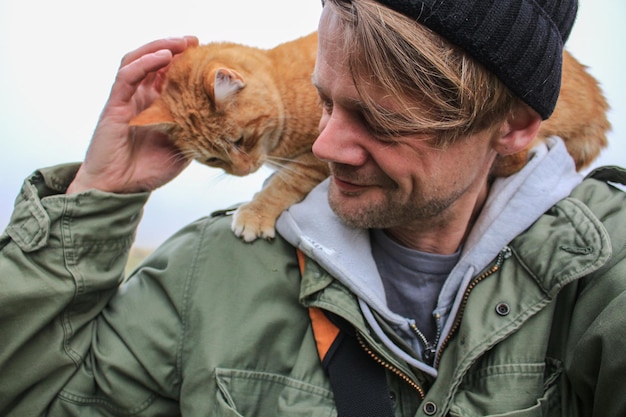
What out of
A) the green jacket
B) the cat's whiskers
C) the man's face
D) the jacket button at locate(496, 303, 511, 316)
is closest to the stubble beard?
the man's face

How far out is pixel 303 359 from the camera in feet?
4.46

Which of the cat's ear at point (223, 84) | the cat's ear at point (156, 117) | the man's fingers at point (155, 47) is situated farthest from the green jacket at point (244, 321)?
the cat's ear at point (223, 84)

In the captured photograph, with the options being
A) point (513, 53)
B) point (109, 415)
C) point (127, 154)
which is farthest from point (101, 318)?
point (513, 53)

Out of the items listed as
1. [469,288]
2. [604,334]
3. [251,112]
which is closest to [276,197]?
[251,112]

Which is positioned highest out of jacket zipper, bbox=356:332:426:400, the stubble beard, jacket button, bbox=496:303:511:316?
the stubble beard

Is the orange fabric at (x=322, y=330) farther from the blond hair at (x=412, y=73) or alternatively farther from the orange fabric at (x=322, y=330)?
the blond hair at (x=412, y=73)

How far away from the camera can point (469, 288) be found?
1355 millimetres

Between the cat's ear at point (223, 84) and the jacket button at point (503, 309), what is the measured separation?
1082 mm

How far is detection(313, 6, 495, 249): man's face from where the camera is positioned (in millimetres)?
1233

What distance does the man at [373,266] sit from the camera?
46.6 inches

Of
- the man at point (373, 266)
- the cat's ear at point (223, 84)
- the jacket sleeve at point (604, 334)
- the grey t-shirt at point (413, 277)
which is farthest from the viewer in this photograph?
the cat's ear at point (223, 84)

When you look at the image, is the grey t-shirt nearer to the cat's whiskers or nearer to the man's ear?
the man's ear

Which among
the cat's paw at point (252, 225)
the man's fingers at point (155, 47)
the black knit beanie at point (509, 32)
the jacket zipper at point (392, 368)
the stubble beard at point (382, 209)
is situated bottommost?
the jacket zipper at point (392, 368)

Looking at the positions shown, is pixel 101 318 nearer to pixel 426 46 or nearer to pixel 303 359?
pixel 303 359
